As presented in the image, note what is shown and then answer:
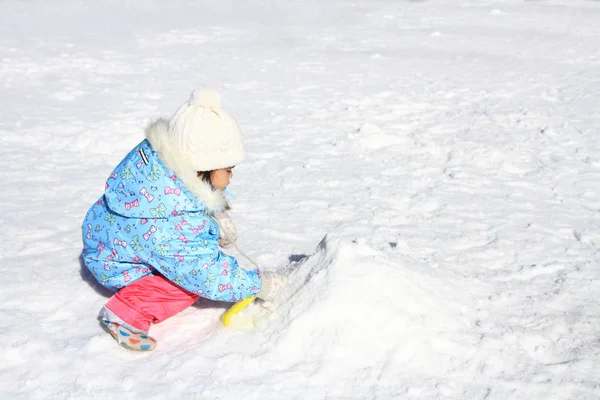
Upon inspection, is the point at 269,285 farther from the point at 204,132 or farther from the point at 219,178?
the point at 204,132

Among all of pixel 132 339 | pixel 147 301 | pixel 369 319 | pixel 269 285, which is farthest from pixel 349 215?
pixel 132 339

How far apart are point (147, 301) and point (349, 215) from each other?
A: 4.84 ft

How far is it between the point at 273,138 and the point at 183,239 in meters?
2.79

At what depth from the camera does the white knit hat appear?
7.93 ft

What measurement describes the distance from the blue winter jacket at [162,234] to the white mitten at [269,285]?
0.13 feet

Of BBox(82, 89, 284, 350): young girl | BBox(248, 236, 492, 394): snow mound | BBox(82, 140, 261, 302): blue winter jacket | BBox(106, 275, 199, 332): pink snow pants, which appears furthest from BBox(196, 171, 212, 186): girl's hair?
BBox(248, 236, 492, 394): snow mound

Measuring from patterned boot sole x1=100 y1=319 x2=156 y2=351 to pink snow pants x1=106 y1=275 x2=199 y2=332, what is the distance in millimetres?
39

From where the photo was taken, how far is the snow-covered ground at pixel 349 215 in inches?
91.4

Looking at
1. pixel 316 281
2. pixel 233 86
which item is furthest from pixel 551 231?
pixel 233 86

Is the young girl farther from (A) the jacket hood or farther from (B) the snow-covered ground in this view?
(B) the snow-covered ground

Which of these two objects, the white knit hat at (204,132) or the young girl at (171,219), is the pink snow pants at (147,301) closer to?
the young girl at (171,219)

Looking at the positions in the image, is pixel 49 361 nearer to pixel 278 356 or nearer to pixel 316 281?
pixel 278 356

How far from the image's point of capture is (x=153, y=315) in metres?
2.60

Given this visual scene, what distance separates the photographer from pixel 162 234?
244 centimetres
